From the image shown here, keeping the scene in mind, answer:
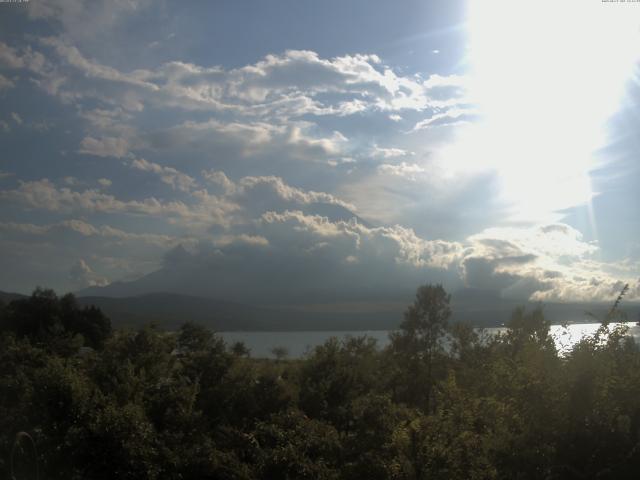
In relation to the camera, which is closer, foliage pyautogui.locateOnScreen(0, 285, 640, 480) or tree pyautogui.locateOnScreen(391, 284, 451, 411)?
foliage pyautogui.locateOnScreen(0, 285, 640, 480)

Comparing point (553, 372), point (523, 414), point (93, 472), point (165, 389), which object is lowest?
point (93, 472)

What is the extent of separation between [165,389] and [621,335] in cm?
1671

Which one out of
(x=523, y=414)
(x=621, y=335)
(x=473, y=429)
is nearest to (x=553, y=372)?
(x=523, y=414)

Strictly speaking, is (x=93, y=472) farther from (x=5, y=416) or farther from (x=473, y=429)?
(x=473, y=429)

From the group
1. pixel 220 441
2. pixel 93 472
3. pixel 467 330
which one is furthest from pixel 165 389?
pixel 467 330

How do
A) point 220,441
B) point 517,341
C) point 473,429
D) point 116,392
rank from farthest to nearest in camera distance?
point 517,341, point 116,392, point 220,441, point 473,429

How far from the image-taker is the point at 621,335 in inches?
466

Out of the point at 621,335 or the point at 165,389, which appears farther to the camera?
the point at 165,389

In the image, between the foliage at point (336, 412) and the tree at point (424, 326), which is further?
the tree at point (424, 326)

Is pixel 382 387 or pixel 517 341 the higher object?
pixel 517 341

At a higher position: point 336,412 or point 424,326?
point 424,326

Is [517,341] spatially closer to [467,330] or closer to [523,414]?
[467,330]

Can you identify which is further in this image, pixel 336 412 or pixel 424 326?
pixel 424 326

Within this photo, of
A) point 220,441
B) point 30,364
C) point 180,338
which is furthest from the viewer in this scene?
point 180,338
